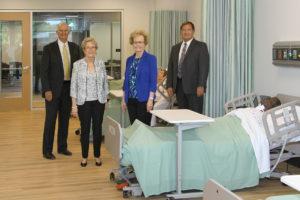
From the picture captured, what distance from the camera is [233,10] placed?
525 centimetres

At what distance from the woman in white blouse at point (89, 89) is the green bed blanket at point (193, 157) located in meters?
0.72

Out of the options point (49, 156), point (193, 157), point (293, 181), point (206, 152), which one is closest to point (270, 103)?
point (206, 152)

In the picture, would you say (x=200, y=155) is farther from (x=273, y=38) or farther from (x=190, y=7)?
(x=190, y=7)

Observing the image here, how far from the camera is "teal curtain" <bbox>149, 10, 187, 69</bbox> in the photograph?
806 cm

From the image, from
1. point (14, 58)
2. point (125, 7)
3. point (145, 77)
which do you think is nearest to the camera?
point (145, 77)

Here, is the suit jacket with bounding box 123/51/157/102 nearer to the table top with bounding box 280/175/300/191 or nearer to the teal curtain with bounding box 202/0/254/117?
Result: the teal curtain with bounding box 202/0/254/117

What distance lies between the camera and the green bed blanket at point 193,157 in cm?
362

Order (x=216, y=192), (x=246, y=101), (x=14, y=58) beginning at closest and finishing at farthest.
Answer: (x=216, y=192) → (x=246, y=101) → (x=14, y=58)

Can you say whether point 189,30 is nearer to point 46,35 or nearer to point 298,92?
point 298,92

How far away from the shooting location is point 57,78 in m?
4.96

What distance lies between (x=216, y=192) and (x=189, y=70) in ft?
11.6

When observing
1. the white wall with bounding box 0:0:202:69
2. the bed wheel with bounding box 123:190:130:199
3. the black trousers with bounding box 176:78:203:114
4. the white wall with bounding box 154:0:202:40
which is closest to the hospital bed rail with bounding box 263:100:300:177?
the bed wheel with bounding box 123:190:130:199

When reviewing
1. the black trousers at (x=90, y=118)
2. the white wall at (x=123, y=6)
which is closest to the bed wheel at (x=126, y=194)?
the black trousers at (x=90, y=118)

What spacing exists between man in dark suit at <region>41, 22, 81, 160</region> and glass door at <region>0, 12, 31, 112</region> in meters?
4.46
